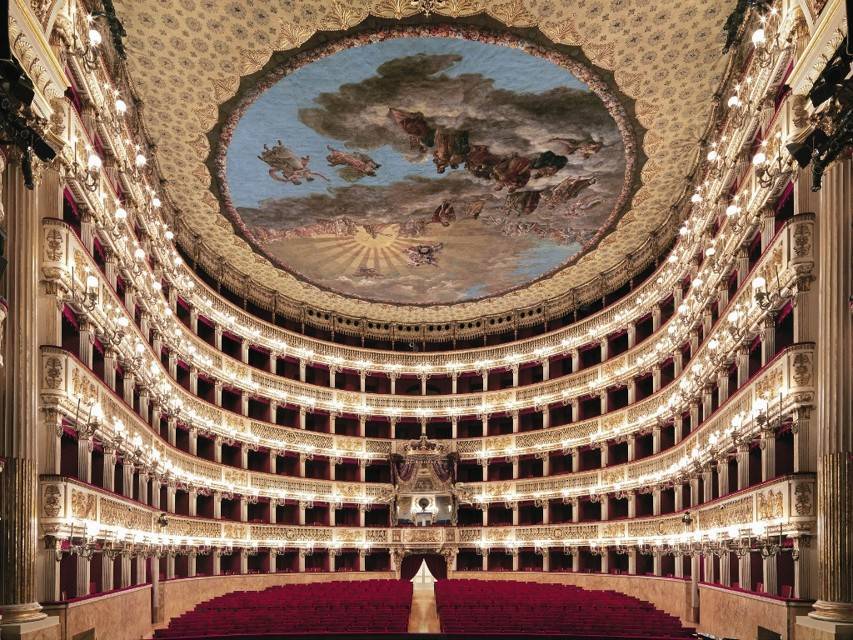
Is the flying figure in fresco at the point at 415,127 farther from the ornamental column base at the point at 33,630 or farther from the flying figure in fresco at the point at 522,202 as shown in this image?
the ornamental column base at the point at 33,630

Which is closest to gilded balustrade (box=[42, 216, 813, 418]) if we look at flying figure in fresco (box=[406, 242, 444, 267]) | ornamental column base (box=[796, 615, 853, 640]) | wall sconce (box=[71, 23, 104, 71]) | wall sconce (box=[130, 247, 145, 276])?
wall sconce (box=[130, 247, 145, 276])

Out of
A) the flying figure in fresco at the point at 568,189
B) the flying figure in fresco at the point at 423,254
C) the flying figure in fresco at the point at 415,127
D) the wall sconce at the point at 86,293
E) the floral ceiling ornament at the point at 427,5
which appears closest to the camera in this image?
the wall sconce at the point at 86,293

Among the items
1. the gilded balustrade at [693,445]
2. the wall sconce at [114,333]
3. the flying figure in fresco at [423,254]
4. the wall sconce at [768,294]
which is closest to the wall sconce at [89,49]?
the wall sconce at [114,333]

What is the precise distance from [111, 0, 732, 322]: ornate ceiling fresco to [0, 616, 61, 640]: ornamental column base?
13744mm

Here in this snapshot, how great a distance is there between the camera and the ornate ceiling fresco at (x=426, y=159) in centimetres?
2356

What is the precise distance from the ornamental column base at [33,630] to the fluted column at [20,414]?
0.45 feet

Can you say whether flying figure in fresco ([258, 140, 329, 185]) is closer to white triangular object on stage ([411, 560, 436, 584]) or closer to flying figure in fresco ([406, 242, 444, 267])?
flying figure in fresco ([406, 242, 444, 267])

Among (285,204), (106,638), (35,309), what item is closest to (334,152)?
(285,204)

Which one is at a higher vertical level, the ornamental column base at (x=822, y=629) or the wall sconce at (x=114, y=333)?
the wall sconce at (x=114, y=333)

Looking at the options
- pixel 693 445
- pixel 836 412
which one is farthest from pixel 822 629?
pixel 693 445

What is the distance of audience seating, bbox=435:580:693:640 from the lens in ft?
70.0

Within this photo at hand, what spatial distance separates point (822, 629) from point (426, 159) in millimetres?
19040

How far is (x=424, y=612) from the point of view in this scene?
30.4 metres

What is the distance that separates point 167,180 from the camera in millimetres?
29172
